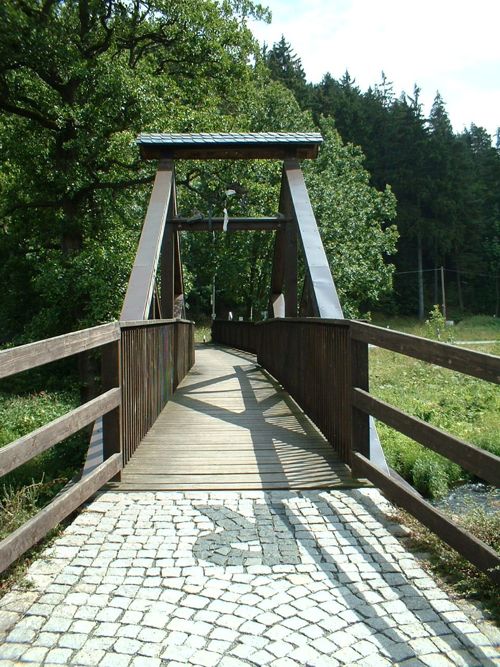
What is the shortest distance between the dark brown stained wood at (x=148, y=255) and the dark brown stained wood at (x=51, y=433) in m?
1.87

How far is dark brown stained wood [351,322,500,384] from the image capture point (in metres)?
2.41

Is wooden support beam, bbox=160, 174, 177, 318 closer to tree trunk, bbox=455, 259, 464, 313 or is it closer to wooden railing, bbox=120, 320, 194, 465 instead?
wooden railing, bbox=120, 320, 194, 465

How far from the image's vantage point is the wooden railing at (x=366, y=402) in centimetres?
252

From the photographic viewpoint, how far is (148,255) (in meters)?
6.90

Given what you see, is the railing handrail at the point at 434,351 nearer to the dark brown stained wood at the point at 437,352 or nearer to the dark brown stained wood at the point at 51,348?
the dark brown stained wood at the point at 437,352

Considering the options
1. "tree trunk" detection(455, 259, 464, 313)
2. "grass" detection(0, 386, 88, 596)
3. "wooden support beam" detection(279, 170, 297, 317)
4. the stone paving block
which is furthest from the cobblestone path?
"tree trunk" detection(455, 259, 464, 313)

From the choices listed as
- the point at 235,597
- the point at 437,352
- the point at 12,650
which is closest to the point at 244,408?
the point at 437,352

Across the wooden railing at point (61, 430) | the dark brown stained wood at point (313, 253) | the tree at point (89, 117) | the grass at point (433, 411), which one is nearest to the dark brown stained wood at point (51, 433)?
the wooden railing at point (61, 430)

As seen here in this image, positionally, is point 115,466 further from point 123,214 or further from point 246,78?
point 246,78

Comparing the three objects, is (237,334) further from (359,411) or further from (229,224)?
(359,411)

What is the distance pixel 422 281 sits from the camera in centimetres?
4622

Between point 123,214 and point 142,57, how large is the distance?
3956 mm

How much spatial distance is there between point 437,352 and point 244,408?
4221 millimetres

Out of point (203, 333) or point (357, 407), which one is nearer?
point (357, 407)
